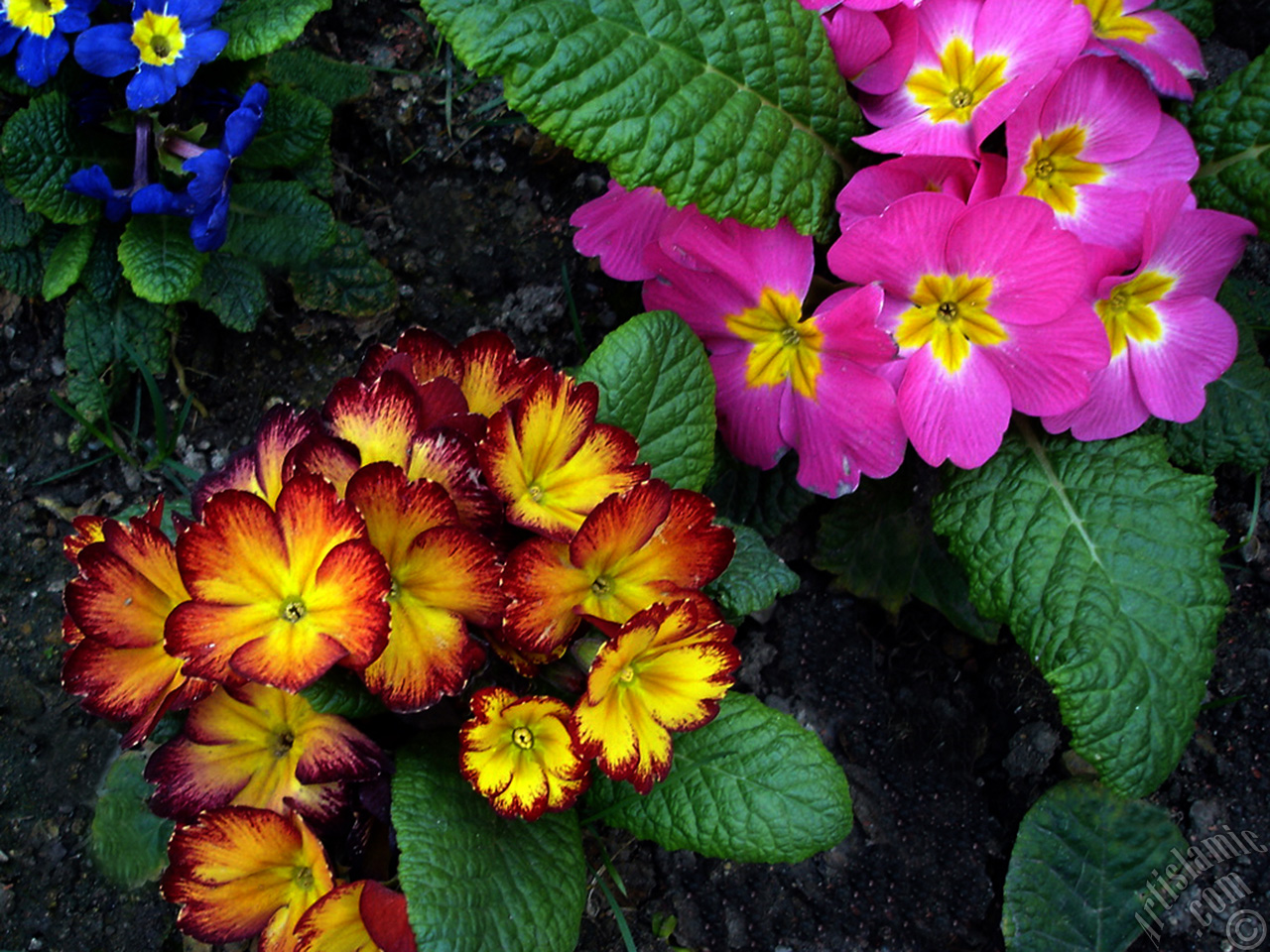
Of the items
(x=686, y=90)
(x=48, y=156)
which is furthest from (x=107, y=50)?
(x=686, y=90)

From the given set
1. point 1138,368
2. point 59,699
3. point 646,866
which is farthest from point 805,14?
point 59,699

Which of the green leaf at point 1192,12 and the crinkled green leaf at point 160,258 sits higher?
the green leaf at point 1192,12

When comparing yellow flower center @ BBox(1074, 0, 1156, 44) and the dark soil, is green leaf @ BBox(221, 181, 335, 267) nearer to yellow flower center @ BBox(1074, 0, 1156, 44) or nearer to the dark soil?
the dark soil

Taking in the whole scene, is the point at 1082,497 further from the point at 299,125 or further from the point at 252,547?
the point at 299,125

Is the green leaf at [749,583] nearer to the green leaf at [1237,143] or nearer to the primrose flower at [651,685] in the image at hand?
the primrose flower at [651,685]

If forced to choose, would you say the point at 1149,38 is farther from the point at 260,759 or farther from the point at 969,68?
the point at 260,759

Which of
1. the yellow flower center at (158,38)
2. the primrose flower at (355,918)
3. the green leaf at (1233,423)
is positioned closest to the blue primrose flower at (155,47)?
the yellow flower center at (158,38)
